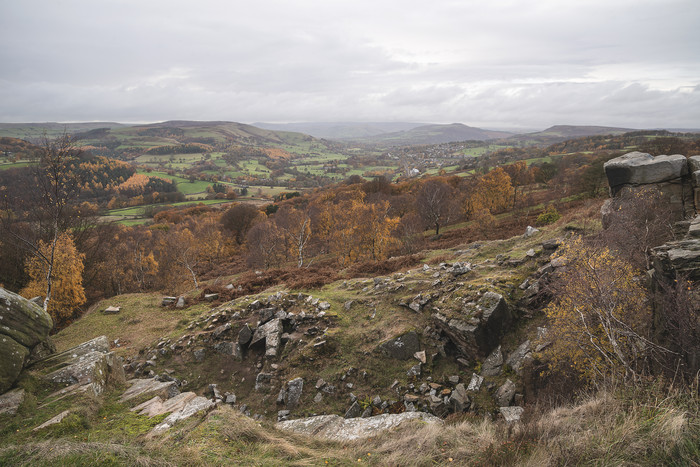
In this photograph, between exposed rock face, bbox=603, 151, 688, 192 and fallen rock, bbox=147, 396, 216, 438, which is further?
exposed rock face, bbox=603, 151, 688, 192

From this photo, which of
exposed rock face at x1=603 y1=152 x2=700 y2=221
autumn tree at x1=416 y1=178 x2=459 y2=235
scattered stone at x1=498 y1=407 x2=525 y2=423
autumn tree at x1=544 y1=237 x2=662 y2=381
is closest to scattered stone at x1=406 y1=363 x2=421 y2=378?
scattered stone at x1=498 y1=407 x2=525 y2=423

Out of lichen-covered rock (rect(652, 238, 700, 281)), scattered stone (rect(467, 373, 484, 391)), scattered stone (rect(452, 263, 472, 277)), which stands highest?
lichen-covered rock (rect(652, 238, 700, 281))

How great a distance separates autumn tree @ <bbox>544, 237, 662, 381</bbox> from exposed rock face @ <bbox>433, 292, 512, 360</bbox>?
2.24 m

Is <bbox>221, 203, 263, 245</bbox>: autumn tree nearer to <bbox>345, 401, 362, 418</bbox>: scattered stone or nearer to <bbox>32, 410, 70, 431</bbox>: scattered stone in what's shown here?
<bbox>345, 401, 362, 418</bbox>: scattered stone

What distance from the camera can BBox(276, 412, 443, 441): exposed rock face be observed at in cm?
846

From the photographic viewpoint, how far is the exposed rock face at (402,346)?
12305 millimetres

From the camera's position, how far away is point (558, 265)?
1230cm

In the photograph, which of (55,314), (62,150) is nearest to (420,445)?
(62,150)

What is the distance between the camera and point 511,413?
852 cm

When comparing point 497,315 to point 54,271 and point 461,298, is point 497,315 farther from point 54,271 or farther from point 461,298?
point 54,271

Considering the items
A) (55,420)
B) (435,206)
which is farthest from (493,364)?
(435,206)

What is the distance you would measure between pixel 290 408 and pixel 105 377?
6863 millimetres

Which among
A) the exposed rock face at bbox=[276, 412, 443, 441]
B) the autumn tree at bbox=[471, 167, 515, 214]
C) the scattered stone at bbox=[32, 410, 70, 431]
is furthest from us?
the autumn tree at bbox=[471, 167, 515, 214]

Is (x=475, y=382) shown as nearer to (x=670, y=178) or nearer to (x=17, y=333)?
(x=670, y=178)
